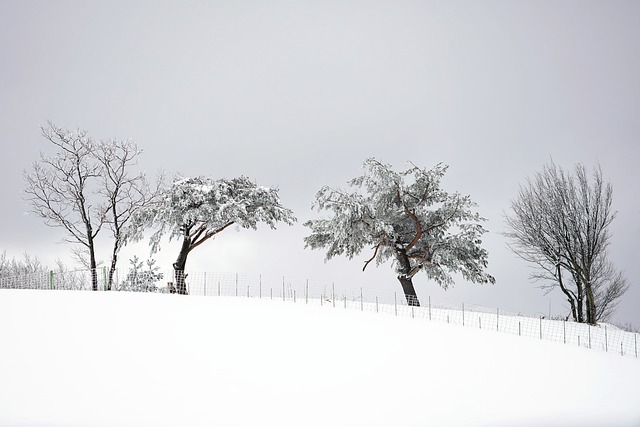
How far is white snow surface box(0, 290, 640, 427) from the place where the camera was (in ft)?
33.4

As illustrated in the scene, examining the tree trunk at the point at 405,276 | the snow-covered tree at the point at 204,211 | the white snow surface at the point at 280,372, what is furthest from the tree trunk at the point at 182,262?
the tree trunk at the point at 405,276

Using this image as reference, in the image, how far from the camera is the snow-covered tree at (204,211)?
25359mm

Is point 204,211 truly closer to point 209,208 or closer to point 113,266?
point 209,208

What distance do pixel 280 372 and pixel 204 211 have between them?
14.8m

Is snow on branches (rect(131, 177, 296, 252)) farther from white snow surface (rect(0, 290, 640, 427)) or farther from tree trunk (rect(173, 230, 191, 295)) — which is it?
white snow surface (rect(0, 290, 640, 427))

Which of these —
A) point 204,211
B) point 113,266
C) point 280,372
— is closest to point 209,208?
point 204,211

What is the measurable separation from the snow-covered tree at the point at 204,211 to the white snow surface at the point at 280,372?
824 cm

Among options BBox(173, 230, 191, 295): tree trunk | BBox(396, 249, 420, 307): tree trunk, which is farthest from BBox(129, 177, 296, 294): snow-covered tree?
BBox(396, 249, 420, 307): tree trunk

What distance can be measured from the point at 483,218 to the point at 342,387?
17.3m

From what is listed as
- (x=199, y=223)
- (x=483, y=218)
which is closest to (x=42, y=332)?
(x=199, y=223)

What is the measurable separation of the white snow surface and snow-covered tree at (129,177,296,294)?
8.24 meters

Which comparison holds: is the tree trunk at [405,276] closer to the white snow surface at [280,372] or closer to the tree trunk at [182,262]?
the white snow surface at [280,372]

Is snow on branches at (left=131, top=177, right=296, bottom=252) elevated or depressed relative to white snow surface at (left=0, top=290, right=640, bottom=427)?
elevated

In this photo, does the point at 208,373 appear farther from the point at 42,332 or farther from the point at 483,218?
the point at 483,218
